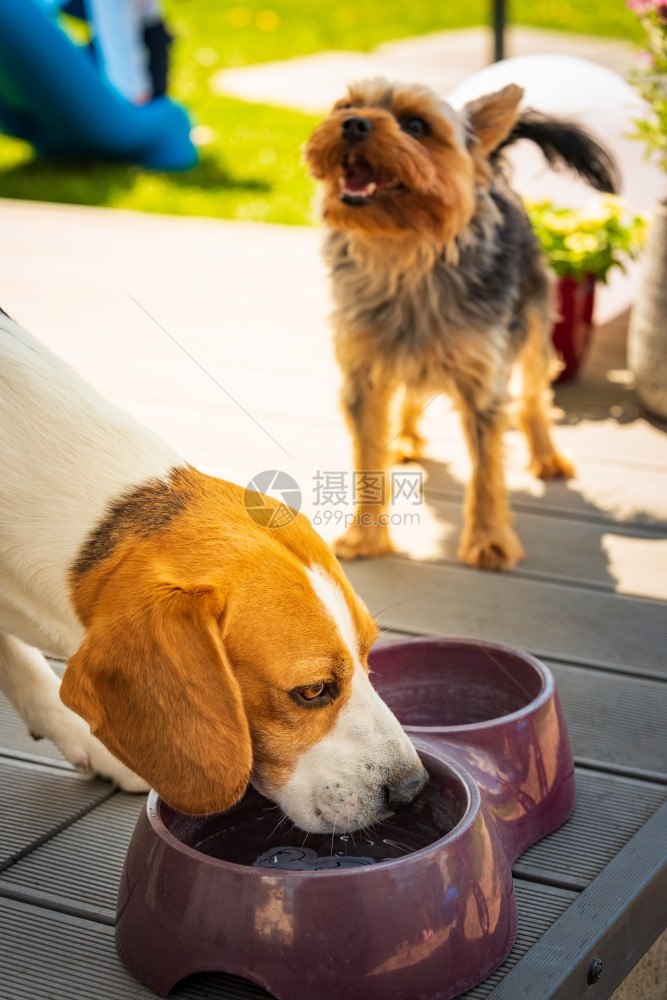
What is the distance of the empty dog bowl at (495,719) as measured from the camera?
→ 1864 millimetres

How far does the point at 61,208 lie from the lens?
6348 mm

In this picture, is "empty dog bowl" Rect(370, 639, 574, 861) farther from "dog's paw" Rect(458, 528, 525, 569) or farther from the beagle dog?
"dog's paw" Rect(458, 528, 525, 569)

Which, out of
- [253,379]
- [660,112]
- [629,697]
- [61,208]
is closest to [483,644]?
[629,697]

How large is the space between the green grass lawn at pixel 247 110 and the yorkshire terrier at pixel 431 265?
3.54 meters

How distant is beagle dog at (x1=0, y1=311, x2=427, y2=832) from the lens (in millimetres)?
1464

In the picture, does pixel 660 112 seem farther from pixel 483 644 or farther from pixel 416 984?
pixel 416 984

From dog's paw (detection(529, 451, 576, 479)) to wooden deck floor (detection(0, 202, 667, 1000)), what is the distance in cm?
4

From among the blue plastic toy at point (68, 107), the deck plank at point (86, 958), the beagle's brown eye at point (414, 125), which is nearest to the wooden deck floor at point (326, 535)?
the deck plank at point (86, 958)

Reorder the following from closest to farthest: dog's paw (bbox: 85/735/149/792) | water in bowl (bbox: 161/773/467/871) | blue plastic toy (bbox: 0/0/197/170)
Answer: water in bowl (bbox: 161/773/467/871) < dog's paw (bbox: 85/735/149/792) < blue plastic toy (bbox: 0/0/197/170)

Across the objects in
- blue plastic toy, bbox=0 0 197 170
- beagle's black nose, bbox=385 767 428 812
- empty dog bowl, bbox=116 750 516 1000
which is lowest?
blue plastic toy, bbox=0 0 197 170

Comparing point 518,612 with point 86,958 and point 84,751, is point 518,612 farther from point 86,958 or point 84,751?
point 86,958

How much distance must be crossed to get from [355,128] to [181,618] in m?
1.58

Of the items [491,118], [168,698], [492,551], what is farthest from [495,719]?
[491,118]

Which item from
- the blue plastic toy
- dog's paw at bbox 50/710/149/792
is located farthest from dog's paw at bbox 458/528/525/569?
the blue plastic toy
